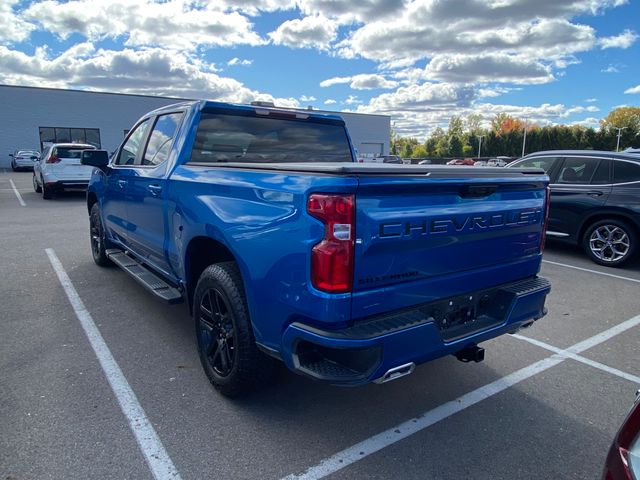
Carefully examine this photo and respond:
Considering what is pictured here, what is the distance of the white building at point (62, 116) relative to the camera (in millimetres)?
37062

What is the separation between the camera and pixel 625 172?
7.16 meters

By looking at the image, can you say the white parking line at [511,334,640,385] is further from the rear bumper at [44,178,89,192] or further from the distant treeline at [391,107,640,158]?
the distant treeline at [391,107,640,158]

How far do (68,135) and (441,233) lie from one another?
43273 mm

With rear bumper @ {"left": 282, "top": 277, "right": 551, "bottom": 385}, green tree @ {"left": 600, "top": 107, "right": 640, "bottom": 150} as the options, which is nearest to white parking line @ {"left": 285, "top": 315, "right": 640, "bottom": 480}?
rear bumper @ {"left": 282, "top": 277, "right": 551, "bottom": 385}

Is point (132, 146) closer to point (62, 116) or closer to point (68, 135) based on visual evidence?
A: point (68, 135)

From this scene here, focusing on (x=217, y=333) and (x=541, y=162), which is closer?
(x=217, y=333)

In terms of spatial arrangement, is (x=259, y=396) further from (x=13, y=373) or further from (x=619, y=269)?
(x=619, y=269)

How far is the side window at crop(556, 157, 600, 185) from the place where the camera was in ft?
24.8

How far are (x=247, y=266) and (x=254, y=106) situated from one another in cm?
206

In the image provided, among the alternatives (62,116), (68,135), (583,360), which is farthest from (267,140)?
(62,116)

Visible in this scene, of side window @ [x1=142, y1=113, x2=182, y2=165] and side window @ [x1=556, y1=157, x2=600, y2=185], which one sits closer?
side window @ [x1=142, y1=113, x2=182, y2=165]

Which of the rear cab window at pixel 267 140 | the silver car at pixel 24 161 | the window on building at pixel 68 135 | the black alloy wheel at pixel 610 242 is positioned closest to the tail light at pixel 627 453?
the rear cab window at pixel 267 140

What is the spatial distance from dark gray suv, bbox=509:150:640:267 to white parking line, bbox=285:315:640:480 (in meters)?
3.68

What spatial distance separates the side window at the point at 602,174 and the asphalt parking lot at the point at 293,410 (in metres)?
3.36
